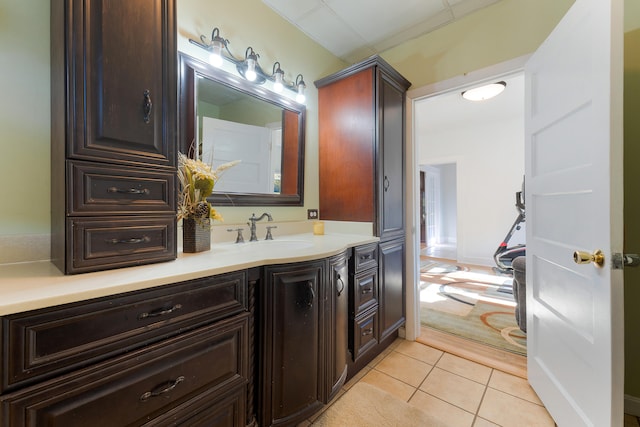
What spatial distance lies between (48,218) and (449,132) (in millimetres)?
5879

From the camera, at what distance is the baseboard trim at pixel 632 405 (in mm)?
1431

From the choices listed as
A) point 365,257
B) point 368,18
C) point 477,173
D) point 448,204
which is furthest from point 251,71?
point 448,204

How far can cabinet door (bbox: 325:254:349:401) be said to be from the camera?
1388mm

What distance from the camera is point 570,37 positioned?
1.25 metres

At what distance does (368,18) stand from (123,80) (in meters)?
1.89

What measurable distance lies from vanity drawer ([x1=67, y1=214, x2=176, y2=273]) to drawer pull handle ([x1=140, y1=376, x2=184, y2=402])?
45 cm

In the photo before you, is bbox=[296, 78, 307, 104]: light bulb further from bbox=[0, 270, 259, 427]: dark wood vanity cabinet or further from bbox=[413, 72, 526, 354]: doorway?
bbox=[413, 72, 526, 354]: doorway

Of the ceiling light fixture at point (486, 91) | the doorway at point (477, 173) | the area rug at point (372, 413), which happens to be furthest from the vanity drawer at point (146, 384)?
the ceiling light fixture at point (486, 91)

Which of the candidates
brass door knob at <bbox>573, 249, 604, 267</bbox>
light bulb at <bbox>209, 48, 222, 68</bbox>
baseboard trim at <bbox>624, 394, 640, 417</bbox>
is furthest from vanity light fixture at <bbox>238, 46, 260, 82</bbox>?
baseboard trim at <bbox>624, 394, 640, 417</bbox>

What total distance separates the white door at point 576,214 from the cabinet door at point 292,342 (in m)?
1.14

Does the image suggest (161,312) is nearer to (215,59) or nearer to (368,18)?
(215,59)

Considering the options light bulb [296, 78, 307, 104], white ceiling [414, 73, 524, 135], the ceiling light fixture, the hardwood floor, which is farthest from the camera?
white ceiling [414, 73, 524, 135]

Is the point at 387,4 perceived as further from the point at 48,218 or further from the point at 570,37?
the point at 48,218

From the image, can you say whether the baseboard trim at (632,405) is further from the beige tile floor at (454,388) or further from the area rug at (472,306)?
the area rug at (472,306)
